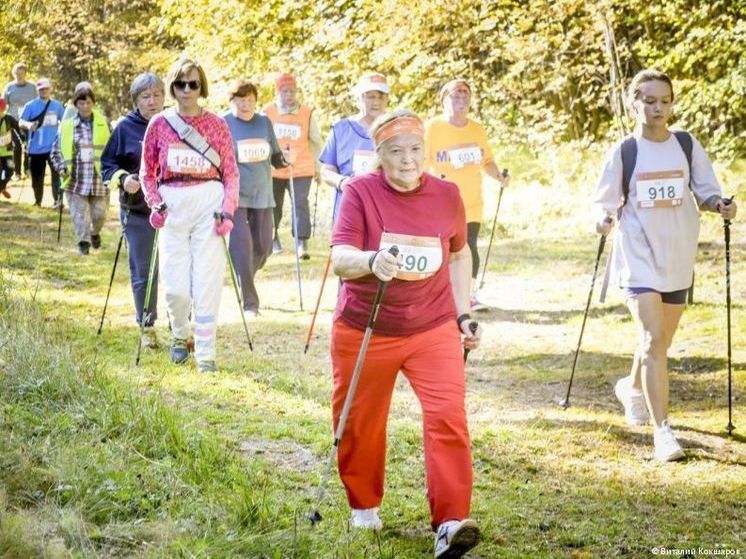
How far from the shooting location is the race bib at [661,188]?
6.93 meters

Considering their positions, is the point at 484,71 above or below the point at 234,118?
above

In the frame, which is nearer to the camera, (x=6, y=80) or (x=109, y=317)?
(x=109, y=317)

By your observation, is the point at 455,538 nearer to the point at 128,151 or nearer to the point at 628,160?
the point at 628,160

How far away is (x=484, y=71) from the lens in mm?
20125

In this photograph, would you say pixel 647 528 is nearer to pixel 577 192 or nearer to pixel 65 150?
pixel 65 150

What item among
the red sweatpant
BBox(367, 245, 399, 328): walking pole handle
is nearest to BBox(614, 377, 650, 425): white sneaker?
the red sweatpant

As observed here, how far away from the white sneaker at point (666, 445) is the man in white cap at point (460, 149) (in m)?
4.25

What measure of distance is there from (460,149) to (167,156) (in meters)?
3.66

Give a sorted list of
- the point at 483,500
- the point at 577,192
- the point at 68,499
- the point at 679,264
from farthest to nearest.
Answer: the point at 577,192 < the point at 679,264 < the point at 483,500 < the point at 68,499

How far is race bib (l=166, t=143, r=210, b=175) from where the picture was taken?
816cm

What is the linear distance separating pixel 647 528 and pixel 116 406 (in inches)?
115

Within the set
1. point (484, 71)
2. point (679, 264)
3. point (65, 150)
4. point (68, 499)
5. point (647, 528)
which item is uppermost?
point (484, 71)

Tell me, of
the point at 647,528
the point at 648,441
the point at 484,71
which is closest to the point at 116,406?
the point at 647,528

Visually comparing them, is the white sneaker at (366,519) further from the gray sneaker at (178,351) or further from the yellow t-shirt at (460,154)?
the yellow t-shirt at (460,154)
